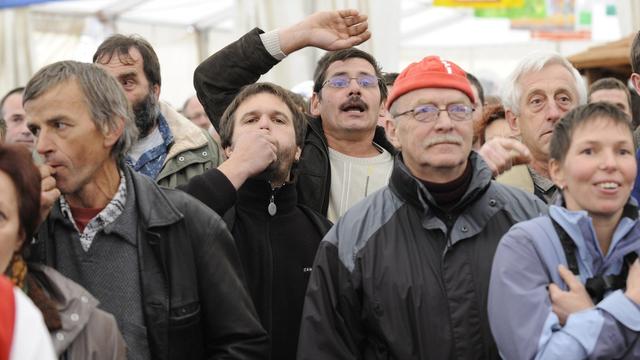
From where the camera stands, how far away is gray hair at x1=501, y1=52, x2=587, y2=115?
4.07 metres

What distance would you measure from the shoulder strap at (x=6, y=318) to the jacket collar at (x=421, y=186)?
1622 mm

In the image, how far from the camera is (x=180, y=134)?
4613 mm

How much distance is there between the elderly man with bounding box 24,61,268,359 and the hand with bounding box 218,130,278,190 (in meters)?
0.50

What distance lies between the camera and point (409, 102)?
3229 mm

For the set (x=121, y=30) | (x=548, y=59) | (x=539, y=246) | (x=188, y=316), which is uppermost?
(x=548, y=59)

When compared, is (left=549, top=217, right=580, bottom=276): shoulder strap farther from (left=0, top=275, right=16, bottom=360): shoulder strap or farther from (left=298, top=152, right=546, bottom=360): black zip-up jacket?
(left=0, top=275, right=16, bottom=360): shoulder strap

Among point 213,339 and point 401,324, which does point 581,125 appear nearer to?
point 401,324

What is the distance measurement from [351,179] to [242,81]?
66 cm

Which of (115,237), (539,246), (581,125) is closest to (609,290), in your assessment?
(539,246)

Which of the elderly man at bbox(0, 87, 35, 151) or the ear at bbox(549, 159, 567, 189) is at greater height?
the ear at bbox(549, 159, 567, 189)

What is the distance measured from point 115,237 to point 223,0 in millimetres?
14824

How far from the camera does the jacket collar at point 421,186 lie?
3.08 metres

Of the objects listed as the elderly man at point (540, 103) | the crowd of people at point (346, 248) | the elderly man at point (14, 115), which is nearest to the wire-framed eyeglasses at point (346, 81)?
the elderly man at point (540, 103)

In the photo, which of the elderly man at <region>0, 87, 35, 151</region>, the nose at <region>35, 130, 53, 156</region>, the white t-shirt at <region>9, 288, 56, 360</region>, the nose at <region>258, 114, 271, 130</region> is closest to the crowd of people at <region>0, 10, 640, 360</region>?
the nose at <region>35, 130, 53, 156</region>
